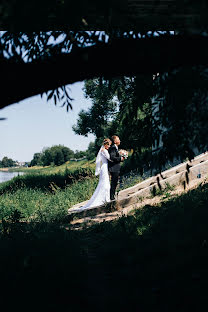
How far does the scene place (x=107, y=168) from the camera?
11.1m

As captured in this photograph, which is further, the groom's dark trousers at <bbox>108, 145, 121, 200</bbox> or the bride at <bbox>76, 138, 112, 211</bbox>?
the bride at <bbox>76, 138, 112, 211</bbox>

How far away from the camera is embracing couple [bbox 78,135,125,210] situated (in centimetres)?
1074

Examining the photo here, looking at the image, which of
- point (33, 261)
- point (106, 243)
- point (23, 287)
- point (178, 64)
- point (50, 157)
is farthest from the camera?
point (50, 157)

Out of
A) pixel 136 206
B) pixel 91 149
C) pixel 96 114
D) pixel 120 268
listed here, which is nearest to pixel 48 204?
pixel 136 206

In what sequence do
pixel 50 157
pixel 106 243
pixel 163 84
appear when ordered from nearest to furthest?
1. pixel 163 84
2. pixel 106 243
3. pixel 50 157

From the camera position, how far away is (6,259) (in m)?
4.60

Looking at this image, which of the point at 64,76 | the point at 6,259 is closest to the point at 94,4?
the point at 64,76

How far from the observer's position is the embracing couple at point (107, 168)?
10742mm

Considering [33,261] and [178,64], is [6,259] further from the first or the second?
[178,64]

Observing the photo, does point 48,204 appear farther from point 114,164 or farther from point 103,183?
point 114,164

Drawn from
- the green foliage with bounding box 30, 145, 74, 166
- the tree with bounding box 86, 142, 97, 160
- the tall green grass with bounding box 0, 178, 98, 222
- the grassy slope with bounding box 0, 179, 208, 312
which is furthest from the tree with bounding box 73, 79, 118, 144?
the green foliage with bounding box 30, 145, 74, 166

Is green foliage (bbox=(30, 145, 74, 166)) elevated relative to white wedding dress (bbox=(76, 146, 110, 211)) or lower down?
elevated

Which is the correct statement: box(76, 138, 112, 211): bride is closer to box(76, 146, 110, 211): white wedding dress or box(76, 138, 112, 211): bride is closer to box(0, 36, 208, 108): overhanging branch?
box(76, 146, 110, 211): white wedding dress

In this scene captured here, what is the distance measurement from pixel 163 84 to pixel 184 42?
957 mm
